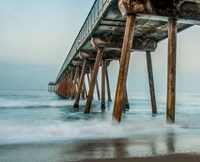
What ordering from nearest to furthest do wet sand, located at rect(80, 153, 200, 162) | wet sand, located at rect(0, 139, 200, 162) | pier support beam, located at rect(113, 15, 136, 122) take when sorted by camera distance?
wet sand, located at rect(80, 153, 200, 162) < wet sand, located at rect(0, 139, 200, 162) < pier support beam, located at rect(113, 15, 136, 122)

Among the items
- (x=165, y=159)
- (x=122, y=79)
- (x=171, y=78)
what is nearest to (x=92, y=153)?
(x=165, y=159)

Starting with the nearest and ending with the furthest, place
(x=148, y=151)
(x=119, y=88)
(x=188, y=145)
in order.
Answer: (x=148, y=151)
(x=188, y=145)
(x=119, y=88)

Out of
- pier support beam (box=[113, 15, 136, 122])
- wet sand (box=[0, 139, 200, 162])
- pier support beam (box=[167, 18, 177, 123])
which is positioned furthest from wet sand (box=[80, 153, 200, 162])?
pier support beam (box=[167, 18, 177, 123])

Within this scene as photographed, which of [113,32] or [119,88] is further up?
[113,32]

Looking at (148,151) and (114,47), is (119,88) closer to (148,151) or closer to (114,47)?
(148,151)

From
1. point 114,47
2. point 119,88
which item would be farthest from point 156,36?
point 119,88

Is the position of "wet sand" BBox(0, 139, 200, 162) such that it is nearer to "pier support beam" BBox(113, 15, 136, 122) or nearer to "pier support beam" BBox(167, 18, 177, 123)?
"pier support beam" BBox(113, 15, 136, 122)

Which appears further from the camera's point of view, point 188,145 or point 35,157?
point 188,145

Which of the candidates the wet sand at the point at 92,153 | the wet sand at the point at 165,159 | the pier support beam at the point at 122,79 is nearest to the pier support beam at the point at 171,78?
the pier support beam at the point at 122,79

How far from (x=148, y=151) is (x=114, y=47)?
7.21 metres

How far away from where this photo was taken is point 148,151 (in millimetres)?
3352

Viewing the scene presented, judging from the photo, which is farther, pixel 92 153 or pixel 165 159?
pixel 92 153

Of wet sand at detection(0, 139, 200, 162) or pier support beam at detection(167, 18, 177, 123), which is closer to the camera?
wet sand at detection(0, 139, 200, 162)

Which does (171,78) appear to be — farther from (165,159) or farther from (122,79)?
(165,159)
